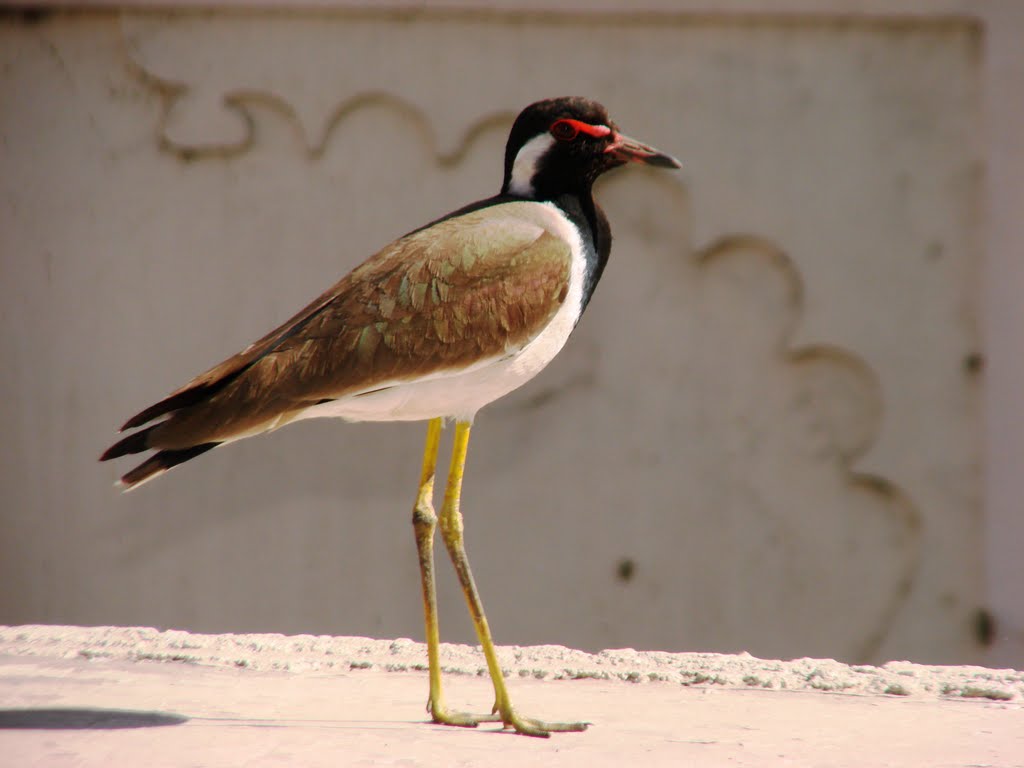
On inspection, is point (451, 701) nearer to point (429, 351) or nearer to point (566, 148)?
point (429, 351)

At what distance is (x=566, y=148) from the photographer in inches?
92.9

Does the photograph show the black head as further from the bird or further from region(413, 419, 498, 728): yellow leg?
region(413, 419, 498, 728): yellow leg

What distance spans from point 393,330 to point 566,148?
1.56ft

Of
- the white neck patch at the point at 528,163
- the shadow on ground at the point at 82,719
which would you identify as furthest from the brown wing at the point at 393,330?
the shadow on ground at the point at 82,719

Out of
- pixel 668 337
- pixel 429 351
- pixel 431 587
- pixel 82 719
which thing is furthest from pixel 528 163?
pixel 668 337

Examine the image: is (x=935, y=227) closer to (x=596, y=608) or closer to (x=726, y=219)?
(x=726, y=219)

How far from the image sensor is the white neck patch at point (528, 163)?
2365 millimetres

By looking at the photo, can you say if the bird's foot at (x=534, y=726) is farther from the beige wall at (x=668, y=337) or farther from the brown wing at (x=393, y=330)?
the beige wall at (x=668, y=337)

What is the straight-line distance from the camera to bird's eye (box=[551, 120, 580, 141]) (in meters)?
2.35

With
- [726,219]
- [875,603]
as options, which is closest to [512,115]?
[726,219]

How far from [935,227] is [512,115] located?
1269 millimetres

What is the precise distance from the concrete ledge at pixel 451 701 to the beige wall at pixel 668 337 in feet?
3.52

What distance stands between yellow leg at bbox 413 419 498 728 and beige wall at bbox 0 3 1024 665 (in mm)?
1519

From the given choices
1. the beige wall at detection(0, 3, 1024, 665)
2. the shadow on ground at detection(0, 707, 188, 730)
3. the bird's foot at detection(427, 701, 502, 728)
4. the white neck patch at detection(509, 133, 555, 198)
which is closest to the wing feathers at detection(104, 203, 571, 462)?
the white neck patch at detection(509, 133, 555, 198)
